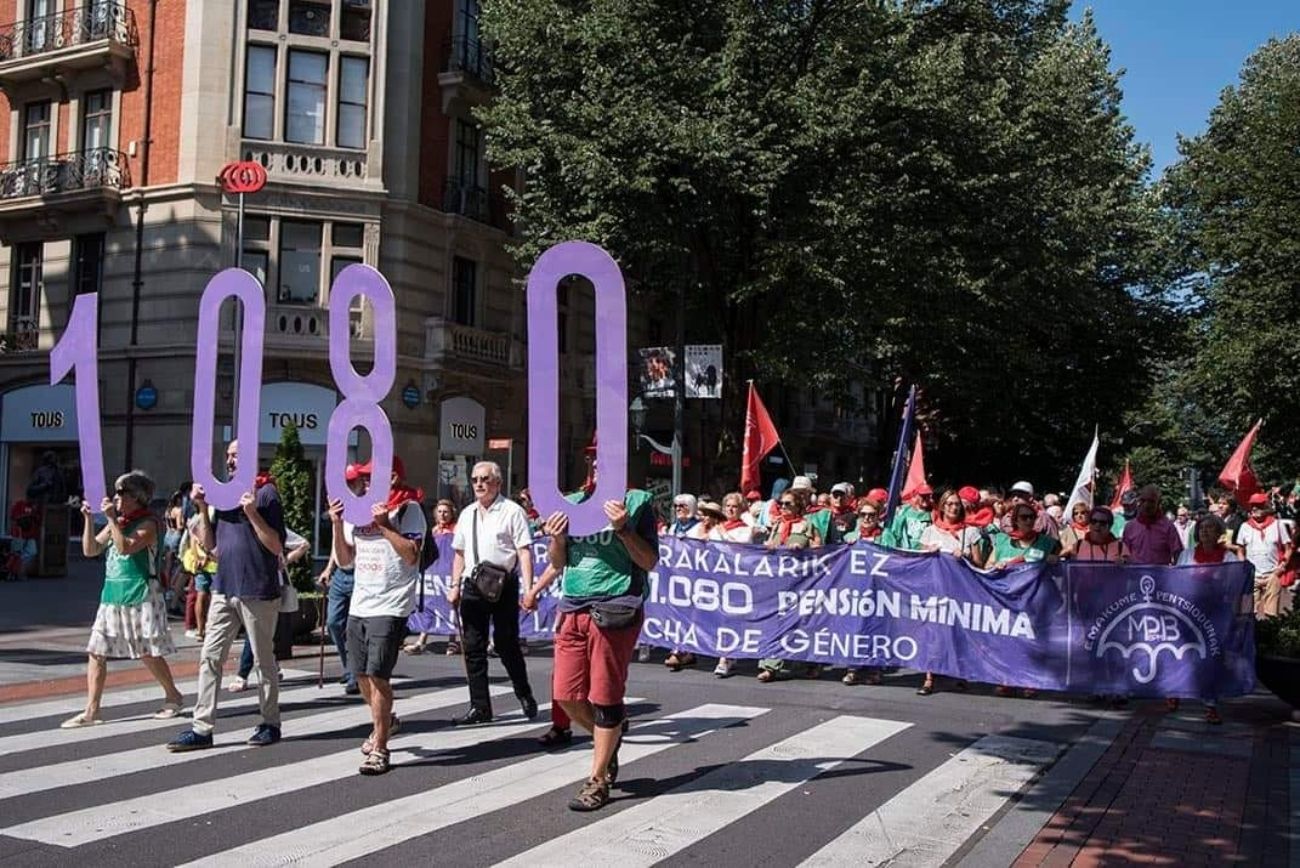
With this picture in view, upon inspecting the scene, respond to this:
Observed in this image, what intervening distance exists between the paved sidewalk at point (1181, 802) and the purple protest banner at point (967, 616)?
0.58 m

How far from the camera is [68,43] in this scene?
28.4 meters

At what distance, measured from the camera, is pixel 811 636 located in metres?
11.5

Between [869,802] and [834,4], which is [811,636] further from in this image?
[834,4]

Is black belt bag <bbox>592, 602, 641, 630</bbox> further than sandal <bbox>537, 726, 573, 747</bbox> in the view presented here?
No

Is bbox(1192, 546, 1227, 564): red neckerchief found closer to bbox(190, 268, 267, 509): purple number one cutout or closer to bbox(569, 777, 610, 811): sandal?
bbox(569, 777, 610, 811): sandal

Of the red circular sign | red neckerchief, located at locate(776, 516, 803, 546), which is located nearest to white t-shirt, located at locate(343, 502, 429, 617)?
red neckerchief, located at locate(776, 516, 803, 546)

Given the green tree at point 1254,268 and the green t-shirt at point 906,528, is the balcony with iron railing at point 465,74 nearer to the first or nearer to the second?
the green tree at point 1254,268

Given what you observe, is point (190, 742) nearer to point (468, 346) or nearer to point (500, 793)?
point (500, 793)

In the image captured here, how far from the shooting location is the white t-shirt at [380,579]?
744cm

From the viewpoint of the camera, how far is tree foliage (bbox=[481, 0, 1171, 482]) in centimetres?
2164

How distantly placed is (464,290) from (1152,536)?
70.3ft

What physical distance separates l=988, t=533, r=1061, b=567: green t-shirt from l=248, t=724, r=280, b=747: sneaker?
645 cm

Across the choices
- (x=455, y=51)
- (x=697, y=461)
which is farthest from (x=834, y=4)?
(x=697, y=461)

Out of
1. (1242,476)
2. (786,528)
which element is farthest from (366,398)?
(1242,476)
